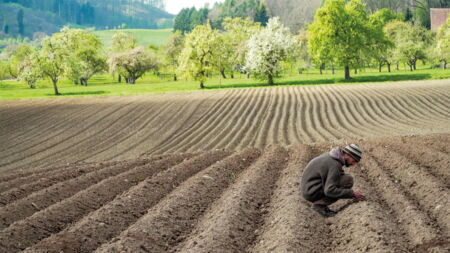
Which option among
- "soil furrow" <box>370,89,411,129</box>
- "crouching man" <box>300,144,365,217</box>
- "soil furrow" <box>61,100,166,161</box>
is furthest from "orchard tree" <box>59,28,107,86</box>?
"crouching man" <box>300,144,365,217</box>

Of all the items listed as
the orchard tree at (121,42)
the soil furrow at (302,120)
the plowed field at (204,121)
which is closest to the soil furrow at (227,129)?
the plowed field at (204,121)

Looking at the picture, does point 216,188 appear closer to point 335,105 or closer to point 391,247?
point 391,247

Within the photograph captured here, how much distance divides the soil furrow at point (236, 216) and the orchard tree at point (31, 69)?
5255cm

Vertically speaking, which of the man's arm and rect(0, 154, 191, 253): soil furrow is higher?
the man's arm

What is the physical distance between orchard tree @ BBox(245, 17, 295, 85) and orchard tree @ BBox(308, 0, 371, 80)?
559 centimetres

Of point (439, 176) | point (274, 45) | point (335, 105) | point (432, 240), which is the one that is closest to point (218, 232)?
point (432, 240)

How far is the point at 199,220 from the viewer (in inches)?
387

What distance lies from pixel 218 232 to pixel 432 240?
3.73 metres

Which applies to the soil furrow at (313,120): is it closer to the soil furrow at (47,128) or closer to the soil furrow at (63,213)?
the soil furrow at (63,213)

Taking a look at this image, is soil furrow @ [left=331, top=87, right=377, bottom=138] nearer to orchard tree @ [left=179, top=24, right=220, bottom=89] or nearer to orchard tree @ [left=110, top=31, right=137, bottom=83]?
orchard tree @ [left=179, top=24, right=220, bottom=89]

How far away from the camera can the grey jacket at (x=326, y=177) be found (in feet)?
28.5

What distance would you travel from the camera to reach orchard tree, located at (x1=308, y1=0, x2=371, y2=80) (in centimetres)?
6494

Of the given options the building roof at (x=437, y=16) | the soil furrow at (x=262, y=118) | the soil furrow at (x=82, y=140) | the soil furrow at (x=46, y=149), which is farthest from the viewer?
the building roof at (x=437, y=16)

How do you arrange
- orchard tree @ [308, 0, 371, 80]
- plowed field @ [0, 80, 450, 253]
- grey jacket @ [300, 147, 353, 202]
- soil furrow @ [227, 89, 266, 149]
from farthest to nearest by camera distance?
orchard tree @ [308, 0, 371, 80]
soil furrow @ [227, 89, 266, 149]
grey jacket @ [300, 147, 353, 202]
plowed field @ [0, 80, 450, 253]
